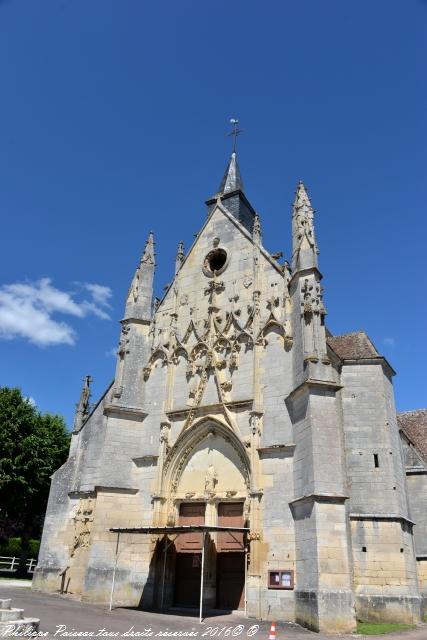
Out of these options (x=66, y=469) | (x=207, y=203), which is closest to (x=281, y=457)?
(x=66, y=469)

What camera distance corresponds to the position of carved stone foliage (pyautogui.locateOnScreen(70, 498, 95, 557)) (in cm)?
1703

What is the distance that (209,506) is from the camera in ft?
51.7

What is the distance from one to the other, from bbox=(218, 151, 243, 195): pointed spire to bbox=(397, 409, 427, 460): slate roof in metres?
13.2

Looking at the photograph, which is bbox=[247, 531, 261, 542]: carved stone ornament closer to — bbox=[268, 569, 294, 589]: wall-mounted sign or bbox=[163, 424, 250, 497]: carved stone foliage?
bbox=[268, 569, 294, 589]: wall-mounted sign

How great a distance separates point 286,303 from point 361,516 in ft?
22.5

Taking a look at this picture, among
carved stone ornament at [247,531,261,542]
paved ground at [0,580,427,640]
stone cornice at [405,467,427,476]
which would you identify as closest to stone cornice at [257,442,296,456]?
carved stone ornament at [247,531,261,542]

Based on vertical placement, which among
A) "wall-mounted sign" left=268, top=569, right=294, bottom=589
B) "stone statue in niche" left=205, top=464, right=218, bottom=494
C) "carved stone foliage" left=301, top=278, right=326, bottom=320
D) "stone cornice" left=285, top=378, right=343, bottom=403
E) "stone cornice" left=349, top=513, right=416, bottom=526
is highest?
"carved stone foliage" left=301, top=278, right=326, bottom=320

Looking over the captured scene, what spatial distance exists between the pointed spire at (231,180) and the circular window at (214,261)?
524cm

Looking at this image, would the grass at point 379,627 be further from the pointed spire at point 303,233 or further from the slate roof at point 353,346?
the pointed spire at point 303,233

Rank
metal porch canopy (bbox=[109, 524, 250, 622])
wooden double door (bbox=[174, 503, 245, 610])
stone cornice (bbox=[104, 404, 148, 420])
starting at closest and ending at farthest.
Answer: metal porch canopy (bbox=[109, 524, 250, 622]) → wooden double door (bbox=[174, 503, 245, 610]) → stone cornice (bbox=[104, 404, 148, 420])

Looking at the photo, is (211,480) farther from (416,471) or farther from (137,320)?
(416,471)

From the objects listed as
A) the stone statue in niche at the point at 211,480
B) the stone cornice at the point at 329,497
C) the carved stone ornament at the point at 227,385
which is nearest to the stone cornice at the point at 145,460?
the stone statue in niche at the point at 211,480

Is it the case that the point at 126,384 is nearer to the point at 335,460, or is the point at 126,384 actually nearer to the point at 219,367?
the point at 219,367

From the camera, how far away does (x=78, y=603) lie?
1509 cm
